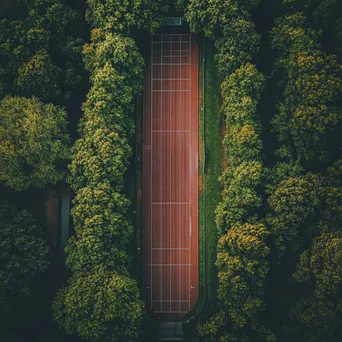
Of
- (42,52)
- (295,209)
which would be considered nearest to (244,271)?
(295,209)

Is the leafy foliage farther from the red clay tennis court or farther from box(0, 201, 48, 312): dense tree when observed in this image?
box(0, 201, 48, 312): dense tree

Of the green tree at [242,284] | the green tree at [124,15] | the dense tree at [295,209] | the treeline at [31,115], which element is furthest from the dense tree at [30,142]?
the dense tree at [295,209]

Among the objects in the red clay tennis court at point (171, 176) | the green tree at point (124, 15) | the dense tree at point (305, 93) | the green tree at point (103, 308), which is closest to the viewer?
the green tree at point (103, 308)

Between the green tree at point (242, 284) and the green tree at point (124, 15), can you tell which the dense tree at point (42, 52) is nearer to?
the green tree at point (124, 15)

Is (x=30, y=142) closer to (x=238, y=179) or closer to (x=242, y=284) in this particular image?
(x=238, y=179)

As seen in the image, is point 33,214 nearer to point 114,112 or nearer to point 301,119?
point 114,112

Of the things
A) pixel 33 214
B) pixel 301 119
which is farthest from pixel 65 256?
pixel 301 119

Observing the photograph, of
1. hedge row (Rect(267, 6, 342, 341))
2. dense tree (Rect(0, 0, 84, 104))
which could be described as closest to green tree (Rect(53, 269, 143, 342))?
hedge row (Rect(267, 6, 342, 341))
